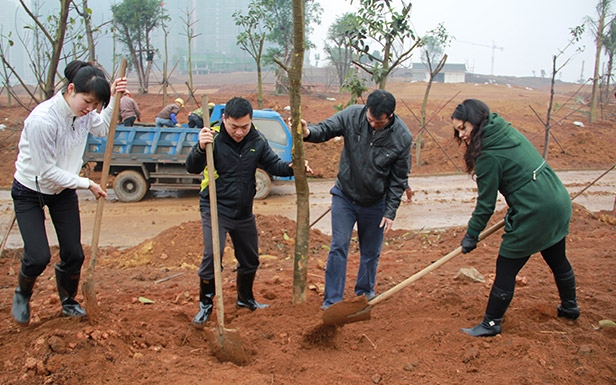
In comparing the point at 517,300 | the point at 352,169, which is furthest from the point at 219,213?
the point at 517,300

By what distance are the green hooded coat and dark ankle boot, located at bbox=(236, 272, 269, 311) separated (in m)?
1.91

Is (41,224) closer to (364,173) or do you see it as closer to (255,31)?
(364,173)

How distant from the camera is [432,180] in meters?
13.5

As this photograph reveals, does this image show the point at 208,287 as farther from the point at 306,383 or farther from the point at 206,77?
the point at 206,77

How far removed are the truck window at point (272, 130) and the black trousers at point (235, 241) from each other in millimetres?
7163

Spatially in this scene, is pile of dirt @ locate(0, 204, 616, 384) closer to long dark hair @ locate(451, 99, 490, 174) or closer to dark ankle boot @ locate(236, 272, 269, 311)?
dark ankle boot @ locate(236, 272, 269, 311)

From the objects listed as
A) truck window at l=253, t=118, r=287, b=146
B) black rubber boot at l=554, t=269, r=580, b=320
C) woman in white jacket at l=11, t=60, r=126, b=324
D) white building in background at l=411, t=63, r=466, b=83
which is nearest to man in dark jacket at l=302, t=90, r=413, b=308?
black rubber boot at l=554, t=269, r=580, b=320

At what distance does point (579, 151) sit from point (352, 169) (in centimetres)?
1728

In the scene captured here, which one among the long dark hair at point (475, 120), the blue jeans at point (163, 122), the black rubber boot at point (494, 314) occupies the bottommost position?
the black rubber boot at point (494, 314)

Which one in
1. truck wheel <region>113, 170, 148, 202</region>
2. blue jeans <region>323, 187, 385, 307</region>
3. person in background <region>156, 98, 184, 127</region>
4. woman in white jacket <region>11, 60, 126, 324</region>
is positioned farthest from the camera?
person in background <region>156, 98, 184, 127</region>

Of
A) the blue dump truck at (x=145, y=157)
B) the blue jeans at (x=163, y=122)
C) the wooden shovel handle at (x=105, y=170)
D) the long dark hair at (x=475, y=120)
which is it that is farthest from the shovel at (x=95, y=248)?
the blue jeans at (x=163, y=122)

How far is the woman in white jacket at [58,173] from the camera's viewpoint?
3.02 metres

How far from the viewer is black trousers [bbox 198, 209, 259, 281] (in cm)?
355

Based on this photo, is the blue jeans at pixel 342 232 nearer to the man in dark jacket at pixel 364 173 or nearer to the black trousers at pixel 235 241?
the man in dark jacket at pixel 364 173
